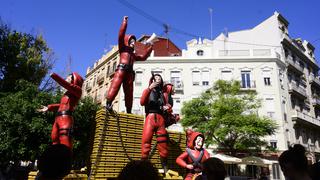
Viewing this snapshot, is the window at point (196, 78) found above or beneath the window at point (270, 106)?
above

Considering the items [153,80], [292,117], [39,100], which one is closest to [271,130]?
[292,117]

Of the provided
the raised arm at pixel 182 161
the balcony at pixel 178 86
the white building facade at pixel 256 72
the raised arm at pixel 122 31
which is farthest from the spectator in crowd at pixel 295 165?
the balcony at pixel 178 86

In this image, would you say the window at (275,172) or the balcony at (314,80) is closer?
the window at (275,172)

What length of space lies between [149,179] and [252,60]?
33.6 m

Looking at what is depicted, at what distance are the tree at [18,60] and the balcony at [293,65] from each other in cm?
2745

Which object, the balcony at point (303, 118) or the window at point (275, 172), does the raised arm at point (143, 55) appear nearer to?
the window at point (275, 172)

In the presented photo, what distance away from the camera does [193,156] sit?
6012 mm

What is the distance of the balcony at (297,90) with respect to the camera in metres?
35.8

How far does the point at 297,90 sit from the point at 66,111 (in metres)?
35.5

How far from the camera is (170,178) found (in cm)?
607

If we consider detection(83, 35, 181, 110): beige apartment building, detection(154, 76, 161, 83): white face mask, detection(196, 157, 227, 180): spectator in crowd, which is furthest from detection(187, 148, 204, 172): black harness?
detection(83, 35, 181, 110): beige apartment building

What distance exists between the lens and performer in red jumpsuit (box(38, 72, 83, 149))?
6.26m

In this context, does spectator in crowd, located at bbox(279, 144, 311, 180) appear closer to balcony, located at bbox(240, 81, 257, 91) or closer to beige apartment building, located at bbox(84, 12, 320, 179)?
beige apartment building, located at bbox(84, 12, 320, 179)

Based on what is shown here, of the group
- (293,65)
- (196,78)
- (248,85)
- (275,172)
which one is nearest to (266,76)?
(248,85)
